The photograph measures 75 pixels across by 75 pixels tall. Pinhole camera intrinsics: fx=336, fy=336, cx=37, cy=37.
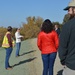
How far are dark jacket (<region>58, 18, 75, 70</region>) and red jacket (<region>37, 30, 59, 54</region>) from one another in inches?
161

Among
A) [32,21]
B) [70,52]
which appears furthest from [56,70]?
[32,21]

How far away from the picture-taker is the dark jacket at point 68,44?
499 cm

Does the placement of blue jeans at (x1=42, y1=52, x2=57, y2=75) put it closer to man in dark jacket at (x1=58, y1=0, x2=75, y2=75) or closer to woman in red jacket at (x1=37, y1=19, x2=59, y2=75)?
woman in red jacket at (x1=37, y1=19, x2=59, y2=75)

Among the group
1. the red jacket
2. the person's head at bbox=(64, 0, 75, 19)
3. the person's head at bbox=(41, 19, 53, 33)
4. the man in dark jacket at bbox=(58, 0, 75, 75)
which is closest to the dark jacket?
the man in dark jacket at bbox=(58, 0, 75, 75)

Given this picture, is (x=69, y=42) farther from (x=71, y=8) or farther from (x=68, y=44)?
(x=71, y=8)

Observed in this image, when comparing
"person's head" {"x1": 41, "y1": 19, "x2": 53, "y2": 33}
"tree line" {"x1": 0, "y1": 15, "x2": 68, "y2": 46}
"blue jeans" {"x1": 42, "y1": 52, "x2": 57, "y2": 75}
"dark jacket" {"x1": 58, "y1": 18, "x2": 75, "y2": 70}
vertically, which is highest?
"dark jacket" {"x1": 58, "y1": 18, "x2": 75, "y2": 70}

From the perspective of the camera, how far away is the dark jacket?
16.4 ft

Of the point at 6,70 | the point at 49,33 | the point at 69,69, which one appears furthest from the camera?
the point at 6,70

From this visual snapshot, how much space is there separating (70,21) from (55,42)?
171 inches

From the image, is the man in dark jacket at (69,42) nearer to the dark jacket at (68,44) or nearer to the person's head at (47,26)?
the dark jacket at (68,44)

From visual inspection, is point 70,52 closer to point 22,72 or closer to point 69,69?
point 69,69

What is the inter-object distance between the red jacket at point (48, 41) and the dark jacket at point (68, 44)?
13.4 ft

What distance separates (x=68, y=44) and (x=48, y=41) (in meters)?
4.23

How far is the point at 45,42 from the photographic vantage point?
934cm
